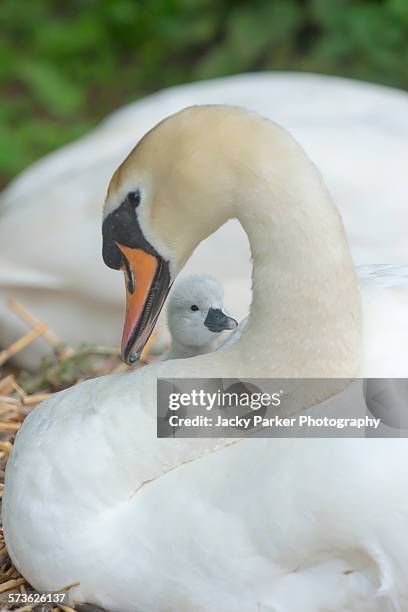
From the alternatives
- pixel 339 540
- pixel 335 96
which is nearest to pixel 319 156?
pixel 335 96

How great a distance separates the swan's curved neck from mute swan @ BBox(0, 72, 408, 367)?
136 centimetres

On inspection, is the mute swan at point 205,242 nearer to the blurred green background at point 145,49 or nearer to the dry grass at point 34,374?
the dry grass at point 34,374

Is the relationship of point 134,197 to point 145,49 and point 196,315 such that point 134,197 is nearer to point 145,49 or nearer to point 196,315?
point 196,315

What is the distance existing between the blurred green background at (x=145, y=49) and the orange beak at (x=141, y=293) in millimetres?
3140

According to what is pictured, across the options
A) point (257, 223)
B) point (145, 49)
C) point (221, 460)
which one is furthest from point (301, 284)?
point (145, 49)

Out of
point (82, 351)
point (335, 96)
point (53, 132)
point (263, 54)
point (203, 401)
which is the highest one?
point (263, 54)

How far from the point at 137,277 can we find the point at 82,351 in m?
1.31

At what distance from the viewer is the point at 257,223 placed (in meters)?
2.36

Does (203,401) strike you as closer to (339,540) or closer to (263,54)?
(339,540)

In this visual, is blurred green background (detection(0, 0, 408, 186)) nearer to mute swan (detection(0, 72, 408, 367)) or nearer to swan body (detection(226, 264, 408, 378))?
mute swan (detection(0, 72, 408, 367))

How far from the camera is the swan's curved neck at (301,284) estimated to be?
2326mm

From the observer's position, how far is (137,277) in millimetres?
2557

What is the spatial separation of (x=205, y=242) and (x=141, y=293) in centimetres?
131

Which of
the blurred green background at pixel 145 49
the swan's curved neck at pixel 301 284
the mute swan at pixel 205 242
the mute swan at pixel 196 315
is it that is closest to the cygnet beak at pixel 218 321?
the mute swan at pixel 196 315
